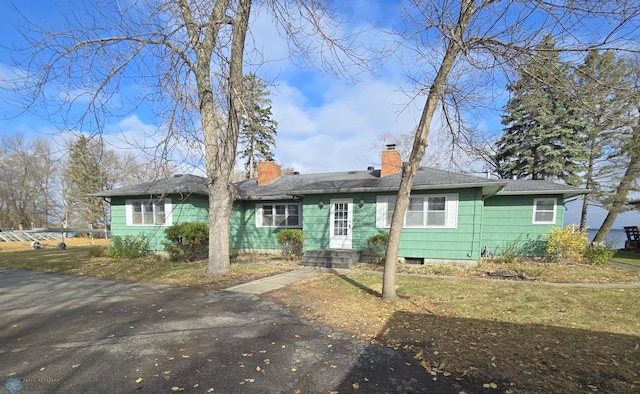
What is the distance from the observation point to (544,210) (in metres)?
11.7

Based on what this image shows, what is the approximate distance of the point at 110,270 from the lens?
9727 mm

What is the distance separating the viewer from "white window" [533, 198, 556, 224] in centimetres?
1161

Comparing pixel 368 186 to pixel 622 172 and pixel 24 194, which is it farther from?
pixel 24 194

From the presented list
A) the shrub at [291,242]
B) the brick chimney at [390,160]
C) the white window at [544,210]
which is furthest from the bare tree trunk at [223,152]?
the white window at [544,210]

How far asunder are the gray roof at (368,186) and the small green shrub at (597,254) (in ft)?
6.76

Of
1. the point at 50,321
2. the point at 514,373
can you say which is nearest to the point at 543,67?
the point at 514,373

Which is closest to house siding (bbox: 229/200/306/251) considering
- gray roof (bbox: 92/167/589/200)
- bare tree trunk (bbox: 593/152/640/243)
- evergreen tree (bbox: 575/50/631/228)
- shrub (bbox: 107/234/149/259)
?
gray roof (bbox: 92/167/589/200)

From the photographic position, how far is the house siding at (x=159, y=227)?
12.7m

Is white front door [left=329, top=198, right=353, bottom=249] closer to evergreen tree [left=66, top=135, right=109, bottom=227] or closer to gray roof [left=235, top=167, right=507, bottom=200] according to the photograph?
gray roof [left=235, top=167, right=507, bottom=200]

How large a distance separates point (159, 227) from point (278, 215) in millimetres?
5182

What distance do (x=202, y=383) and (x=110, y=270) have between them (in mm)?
8866

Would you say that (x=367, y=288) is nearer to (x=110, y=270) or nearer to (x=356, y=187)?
(x=356, y=187)

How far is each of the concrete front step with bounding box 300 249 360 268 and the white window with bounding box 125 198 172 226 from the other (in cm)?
636

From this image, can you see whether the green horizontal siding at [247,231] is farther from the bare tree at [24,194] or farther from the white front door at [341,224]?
the bare tree at [24,194]
